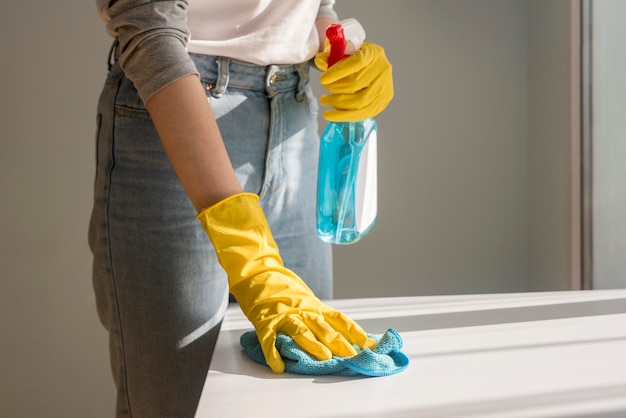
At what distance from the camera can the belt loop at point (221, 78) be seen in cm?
115

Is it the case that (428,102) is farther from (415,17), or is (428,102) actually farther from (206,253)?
(206,253)

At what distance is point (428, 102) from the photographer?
281cm

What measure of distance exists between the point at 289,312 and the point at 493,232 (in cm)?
213

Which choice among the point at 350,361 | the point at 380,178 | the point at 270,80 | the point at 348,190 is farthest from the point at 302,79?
the point at 380,178

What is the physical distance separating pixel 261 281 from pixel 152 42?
36 cm

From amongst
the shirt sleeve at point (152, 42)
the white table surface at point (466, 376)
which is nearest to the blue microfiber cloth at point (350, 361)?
the white table surface at point (466, 376)

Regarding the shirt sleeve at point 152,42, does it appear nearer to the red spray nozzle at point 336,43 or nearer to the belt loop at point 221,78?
the belt loop at point 221,78

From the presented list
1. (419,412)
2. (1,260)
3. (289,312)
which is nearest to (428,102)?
(1,260)

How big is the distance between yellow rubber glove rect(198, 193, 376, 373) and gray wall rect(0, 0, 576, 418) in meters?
1.76

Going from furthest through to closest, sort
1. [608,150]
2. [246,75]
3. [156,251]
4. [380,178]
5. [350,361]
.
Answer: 1. [380,178]
2. [608,150]
3. [246,75]
4. [156,251]
5. [350,361]

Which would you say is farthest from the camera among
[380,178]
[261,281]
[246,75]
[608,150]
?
[380,178]

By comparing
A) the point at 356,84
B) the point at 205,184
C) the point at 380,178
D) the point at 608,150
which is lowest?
the point at 380,178

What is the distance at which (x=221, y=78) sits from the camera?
3.79 ft

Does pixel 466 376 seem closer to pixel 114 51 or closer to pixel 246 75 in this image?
pixel 246 75
